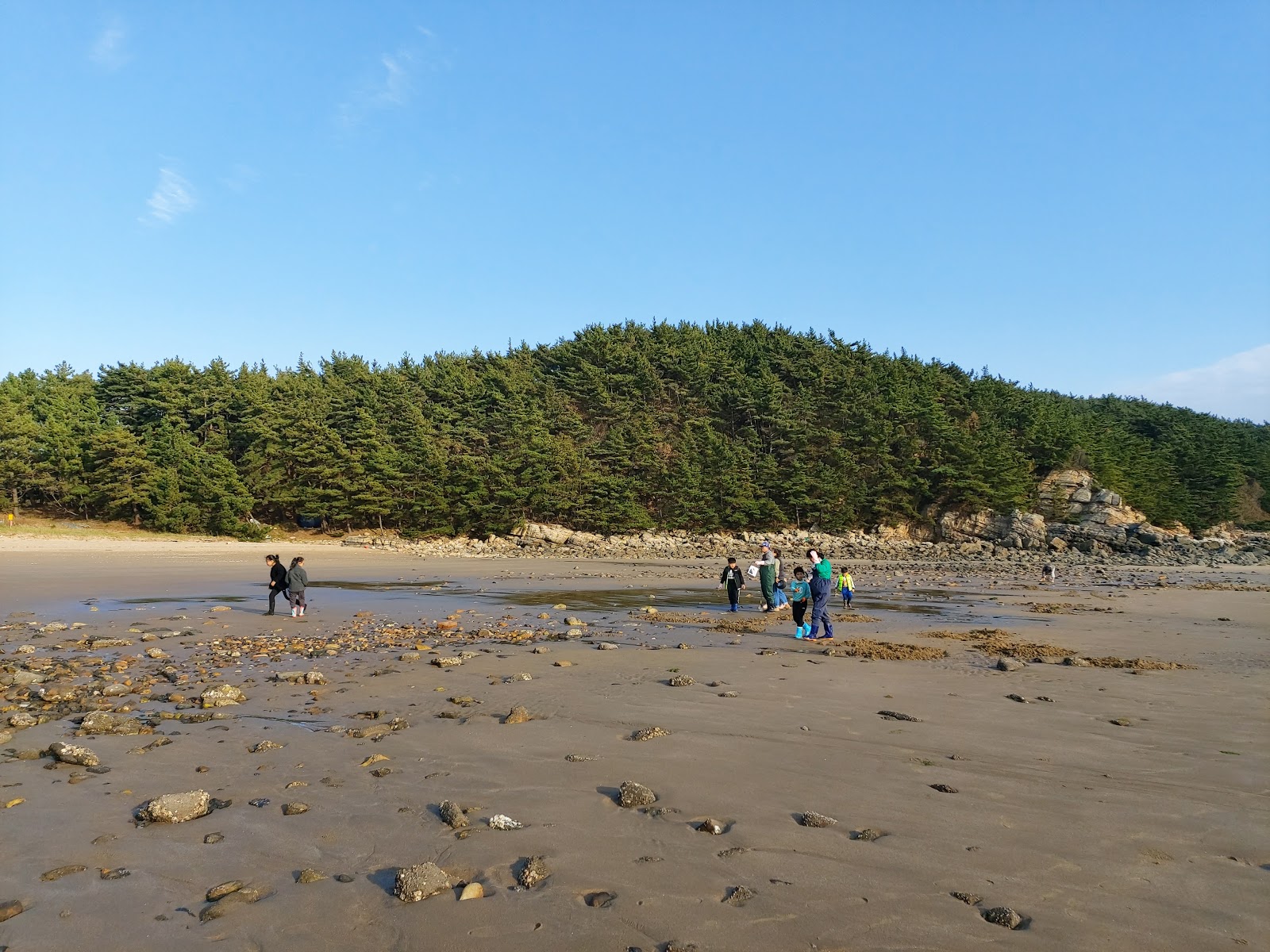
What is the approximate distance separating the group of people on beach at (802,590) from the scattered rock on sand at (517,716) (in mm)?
7865

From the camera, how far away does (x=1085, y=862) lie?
473 cm

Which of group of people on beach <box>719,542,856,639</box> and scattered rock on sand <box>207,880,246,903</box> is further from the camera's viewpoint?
group of people on beach <box>719,542,856,639</box>

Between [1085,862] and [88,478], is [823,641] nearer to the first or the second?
[1085,862]

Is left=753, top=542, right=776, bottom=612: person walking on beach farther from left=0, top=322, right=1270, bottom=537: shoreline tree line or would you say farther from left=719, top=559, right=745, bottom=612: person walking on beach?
left=0, top=322, right=1270, bottom=537: shoreline tree line

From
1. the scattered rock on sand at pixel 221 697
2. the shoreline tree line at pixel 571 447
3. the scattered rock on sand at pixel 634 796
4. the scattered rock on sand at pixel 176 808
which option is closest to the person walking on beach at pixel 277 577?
the scattered rock on sand at pixel 221 697

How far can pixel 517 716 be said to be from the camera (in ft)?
26.9

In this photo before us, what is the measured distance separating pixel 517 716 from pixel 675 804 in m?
2.87

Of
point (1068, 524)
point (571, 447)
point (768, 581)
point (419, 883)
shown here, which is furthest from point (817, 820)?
point (1068, 524)

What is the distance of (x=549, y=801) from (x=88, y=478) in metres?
60.7

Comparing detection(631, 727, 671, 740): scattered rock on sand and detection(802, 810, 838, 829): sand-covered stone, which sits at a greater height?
detection(802, 810, 838, 829): sand-covered stone

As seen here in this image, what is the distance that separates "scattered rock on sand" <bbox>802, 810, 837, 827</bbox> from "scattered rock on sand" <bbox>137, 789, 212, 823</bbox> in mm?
4204

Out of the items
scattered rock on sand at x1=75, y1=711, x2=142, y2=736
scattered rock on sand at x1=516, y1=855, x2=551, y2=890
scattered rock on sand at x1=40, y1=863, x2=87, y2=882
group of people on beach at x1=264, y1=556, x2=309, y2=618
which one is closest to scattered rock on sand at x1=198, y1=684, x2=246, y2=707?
scattered rock on sand at x1=75, y1=711, x2=142, y2=736

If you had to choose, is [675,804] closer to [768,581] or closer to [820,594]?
[820,594]

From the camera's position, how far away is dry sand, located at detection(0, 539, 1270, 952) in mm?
4094
